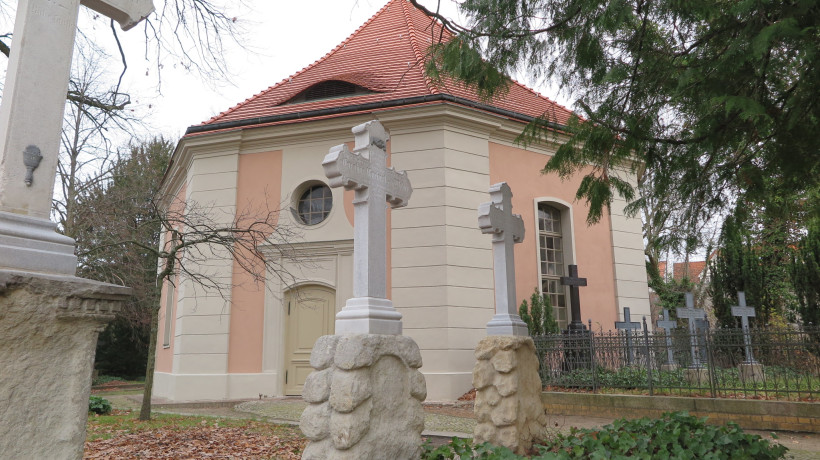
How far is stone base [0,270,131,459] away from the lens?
232cm

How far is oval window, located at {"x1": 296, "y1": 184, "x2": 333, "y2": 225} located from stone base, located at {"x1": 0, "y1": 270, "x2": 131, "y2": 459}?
11.0 metres

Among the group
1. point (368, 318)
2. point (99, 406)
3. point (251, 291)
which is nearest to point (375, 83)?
point (251, 291)

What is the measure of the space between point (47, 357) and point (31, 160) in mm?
873

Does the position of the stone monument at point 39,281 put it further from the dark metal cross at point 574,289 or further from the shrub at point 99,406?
the dark metal cross at point 574,289

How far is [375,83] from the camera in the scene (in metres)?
14.4

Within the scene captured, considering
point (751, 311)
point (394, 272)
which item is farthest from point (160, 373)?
point (751, 311)

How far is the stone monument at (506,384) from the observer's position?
5.95 m

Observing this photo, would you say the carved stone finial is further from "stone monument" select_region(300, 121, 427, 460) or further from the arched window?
the arched window

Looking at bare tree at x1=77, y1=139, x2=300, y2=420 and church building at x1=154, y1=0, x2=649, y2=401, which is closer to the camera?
bare tree at x1=77, y1=139, x2=300, y2=420

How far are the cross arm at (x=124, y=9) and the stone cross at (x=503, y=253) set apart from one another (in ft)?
14.3

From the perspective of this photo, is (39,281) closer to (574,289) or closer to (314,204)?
(314,204)

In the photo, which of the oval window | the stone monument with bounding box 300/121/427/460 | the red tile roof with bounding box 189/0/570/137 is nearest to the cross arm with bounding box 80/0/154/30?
the stone monument with bounding box 300/121/427/460

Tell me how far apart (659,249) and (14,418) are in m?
5.67

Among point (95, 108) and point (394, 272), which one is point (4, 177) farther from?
point (394, 272)
